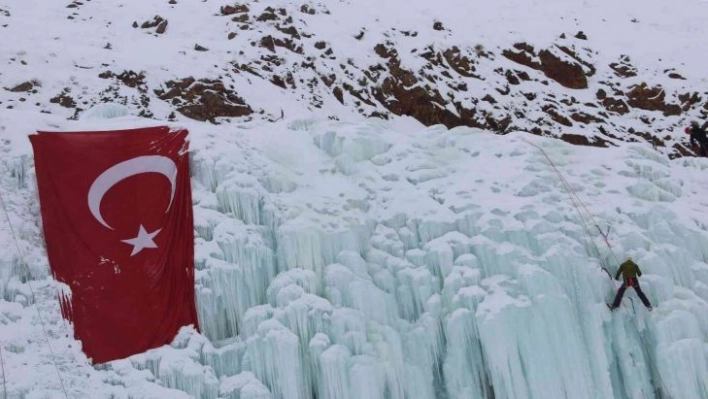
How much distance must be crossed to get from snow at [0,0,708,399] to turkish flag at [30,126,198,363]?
16cm

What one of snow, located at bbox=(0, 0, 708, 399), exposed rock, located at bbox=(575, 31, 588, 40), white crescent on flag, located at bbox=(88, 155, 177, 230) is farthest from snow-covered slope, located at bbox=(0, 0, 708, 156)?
white crescent on flag, located at bbox=(88, 155, 177, 230)

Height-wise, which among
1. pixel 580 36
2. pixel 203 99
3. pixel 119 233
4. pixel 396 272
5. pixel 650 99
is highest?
pixel 119 233

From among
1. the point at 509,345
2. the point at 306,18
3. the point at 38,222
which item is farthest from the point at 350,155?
the point at 306,18

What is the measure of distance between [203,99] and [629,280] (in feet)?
29.8

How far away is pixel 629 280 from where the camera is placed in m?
7.45

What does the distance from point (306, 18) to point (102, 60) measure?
539 cm

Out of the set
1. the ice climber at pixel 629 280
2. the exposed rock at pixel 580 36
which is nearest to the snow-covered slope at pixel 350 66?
the exposed rock at pixel 580 36

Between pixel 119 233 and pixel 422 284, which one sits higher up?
pixel 119 233

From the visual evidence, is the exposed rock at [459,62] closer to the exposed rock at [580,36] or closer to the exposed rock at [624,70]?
the exposed rock at [624,70]

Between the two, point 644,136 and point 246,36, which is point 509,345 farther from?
point 246,36

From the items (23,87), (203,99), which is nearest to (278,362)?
(203,99)

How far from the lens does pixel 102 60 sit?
14156mm

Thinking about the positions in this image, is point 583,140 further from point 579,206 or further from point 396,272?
point 396,272

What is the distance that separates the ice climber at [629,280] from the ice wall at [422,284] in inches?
5.8
